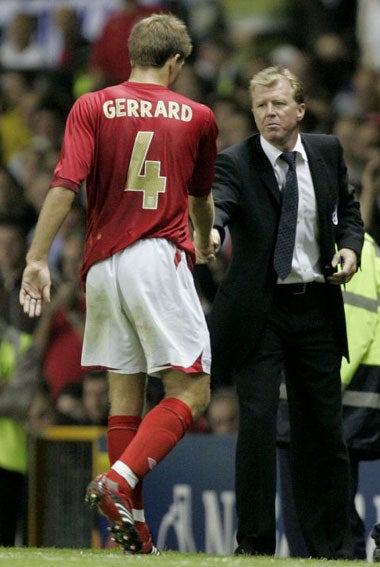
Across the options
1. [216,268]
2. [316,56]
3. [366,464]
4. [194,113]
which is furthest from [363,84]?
[194,113]

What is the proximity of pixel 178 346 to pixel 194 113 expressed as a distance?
0.91m

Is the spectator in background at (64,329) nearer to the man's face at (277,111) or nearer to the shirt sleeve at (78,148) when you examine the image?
the man's face at (277,111)

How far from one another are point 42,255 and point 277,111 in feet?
4.61

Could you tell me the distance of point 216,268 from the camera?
1012 centimetres

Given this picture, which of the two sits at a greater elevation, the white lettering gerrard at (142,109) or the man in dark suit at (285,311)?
the white lettering gerrard at (142,109)

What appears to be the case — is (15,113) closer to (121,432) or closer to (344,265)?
(344,265)

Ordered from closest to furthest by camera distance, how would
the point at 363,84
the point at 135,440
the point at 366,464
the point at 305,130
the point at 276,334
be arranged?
the point at 135,440, the point at 276,334, the point at 366,464, the point at 305,130, the point at 363,84

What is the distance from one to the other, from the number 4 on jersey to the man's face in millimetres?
837

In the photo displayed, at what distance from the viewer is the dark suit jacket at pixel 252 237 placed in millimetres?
6059

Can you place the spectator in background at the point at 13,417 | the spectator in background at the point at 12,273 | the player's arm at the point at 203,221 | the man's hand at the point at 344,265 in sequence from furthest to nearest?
the spectator in background at the point at 12,273
the spectator in background at the point at 13,417
the man's hand at the point at 344,265
the player's arm at the point at 203,221

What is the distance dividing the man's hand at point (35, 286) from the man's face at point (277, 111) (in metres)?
1.36

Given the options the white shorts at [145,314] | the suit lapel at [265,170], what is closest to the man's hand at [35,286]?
the white shorts at [145,314]

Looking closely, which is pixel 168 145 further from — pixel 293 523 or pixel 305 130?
pixel 305 130

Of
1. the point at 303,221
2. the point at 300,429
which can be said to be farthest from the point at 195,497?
the point at 303,221
